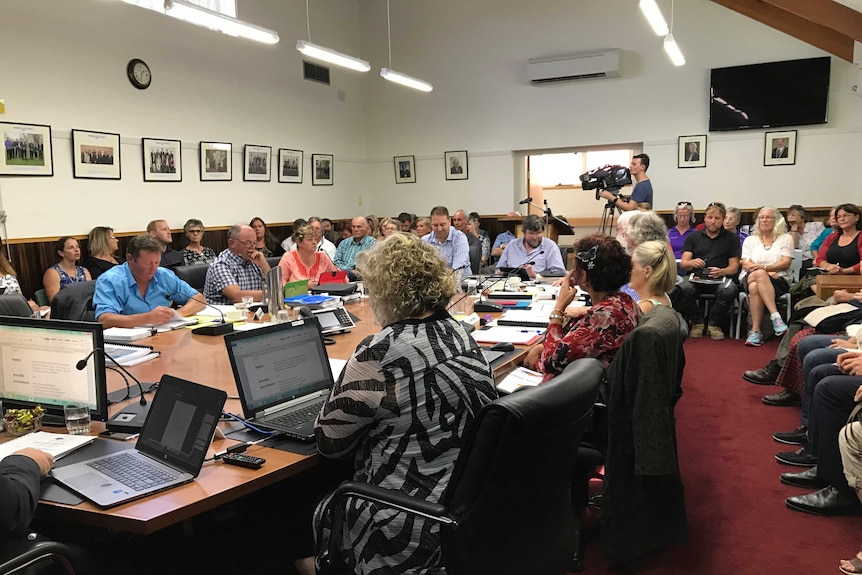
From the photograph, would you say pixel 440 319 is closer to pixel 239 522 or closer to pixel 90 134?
pixel 239 522

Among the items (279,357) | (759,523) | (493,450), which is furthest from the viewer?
(759,523)

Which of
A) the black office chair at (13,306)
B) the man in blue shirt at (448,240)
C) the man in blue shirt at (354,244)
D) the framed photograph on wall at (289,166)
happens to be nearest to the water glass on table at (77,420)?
the black office chair at (13,306)

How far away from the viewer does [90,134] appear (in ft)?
22.0

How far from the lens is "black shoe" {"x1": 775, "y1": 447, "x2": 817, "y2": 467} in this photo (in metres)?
3.33

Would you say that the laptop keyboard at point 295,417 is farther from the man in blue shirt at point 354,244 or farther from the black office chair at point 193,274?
the man in blue shirt at point 354,244

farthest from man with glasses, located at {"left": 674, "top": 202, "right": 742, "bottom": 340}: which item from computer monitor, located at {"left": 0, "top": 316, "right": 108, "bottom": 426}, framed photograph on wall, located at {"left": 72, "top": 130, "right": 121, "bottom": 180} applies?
framed photograph on wall, located at {"left": 72, "top": 130, "right": 121, "bottom": 180}

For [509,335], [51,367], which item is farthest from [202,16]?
[51,367]

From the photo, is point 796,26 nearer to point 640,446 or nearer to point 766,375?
point 766,375

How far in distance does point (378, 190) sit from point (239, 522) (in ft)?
30.2

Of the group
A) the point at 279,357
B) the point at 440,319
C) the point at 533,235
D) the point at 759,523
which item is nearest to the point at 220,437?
the point at 279,357

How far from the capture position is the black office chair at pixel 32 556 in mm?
1355

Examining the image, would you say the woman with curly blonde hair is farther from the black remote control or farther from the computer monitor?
the computer monitor

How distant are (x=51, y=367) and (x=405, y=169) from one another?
9263 mm

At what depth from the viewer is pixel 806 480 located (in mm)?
3115
